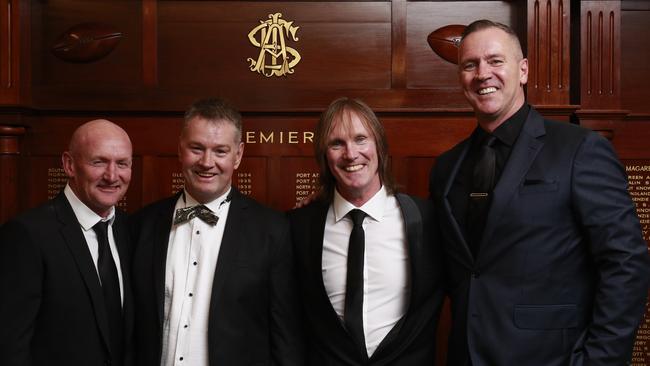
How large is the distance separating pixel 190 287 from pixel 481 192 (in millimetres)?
1203

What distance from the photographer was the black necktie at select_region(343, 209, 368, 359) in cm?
234

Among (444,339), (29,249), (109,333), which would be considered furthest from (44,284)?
(444,339)

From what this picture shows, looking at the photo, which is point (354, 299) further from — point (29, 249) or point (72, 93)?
point (72, 93)

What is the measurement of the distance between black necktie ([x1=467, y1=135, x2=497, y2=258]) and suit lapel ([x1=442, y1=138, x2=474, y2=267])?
35mm

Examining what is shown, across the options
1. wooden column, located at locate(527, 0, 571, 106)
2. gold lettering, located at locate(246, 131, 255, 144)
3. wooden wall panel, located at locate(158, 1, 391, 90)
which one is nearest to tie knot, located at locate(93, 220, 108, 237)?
gold lettering, located at locate(246, 131, 255, 144)

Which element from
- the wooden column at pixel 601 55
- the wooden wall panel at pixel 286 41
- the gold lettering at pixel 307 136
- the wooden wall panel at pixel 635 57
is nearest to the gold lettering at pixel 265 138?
the gold lettering at pixel 307 136

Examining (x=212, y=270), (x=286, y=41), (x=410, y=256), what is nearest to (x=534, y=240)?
(x=410, y=256)

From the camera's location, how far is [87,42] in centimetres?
363

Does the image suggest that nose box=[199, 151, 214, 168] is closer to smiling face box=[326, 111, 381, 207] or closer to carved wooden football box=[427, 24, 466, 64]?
smiling face box=[326, 111, 381, 207]

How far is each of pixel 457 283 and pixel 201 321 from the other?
102 centimetres

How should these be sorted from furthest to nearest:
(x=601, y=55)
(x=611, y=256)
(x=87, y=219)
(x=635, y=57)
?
1. (x=635, y=57)
2. (x=601, y=55)
3. (x=87, y=219)
4. (x=611, y=256)

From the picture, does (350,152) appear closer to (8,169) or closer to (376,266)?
(376,266)

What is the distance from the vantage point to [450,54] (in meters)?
3.63

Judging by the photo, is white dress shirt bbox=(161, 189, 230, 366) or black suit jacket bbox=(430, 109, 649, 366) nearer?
black suit jacket bbox=(430, 109, 649, 366)
